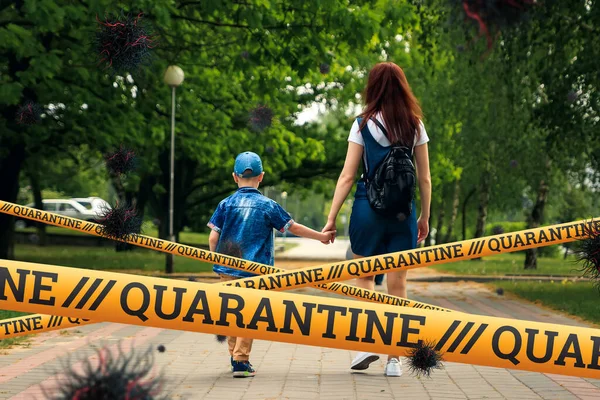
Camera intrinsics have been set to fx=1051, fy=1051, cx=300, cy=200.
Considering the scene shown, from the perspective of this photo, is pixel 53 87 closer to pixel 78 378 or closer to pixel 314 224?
pixel 78 378

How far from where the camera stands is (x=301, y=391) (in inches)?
257

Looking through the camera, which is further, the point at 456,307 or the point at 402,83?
the point at 456,307

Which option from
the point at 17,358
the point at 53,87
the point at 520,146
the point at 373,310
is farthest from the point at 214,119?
the point at 373,310

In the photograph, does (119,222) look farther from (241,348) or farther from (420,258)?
(241,348)

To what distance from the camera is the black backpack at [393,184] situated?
22.4 ft

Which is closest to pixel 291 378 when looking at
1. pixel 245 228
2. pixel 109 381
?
pixel 245 228

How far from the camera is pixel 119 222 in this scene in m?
5.41

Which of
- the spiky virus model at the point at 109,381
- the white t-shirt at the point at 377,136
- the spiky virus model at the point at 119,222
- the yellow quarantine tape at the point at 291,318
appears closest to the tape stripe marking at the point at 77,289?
the yellow quarantine tape at the point at 291,318

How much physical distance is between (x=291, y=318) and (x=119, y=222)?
9.46 ft

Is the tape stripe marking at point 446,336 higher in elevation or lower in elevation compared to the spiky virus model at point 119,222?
lower

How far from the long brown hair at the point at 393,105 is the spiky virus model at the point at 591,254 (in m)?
3.48

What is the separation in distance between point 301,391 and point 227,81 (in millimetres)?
19570

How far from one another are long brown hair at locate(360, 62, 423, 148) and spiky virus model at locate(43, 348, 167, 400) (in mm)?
5075

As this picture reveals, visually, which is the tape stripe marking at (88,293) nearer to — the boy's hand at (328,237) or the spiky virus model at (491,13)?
the spiky virus model at (491,13)
